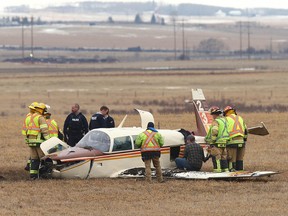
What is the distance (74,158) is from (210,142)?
11.4 feet

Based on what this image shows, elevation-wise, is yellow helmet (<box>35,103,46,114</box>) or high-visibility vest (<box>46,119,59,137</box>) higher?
yellow helmet (<box>35,103,46,114</box>)

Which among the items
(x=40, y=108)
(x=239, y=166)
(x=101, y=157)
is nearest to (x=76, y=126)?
(x=40, y=108)

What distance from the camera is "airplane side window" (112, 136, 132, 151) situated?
22922 millimetres

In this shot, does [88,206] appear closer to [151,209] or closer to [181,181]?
[151,209]

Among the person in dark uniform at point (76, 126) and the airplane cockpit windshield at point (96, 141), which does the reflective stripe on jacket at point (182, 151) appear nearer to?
the airplane cockpit windshield at point (96, 141)

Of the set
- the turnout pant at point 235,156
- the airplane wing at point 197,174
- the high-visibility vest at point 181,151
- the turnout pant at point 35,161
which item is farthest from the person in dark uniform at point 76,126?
the turnout pant at point 235,156

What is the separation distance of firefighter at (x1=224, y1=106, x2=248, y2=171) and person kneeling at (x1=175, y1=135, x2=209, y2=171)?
0.73 meters

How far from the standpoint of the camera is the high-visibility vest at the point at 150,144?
74.1ft

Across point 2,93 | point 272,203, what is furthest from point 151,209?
point 2,93

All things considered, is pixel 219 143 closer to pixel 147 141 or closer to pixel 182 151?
pixel 182 151

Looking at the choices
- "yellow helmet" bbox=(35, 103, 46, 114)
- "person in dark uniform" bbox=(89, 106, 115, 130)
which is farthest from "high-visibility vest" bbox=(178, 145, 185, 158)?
"yellow helmet" bbox=(35, 103, 46, 114)

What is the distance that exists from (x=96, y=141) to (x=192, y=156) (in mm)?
2532

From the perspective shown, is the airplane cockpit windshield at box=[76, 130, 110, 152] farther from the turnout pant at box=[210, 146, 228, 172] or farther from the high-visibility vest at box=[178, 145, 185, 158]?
the turnout pant at box=[210, 146, 228, 172]

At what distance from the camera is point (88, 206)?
18.9 meters
